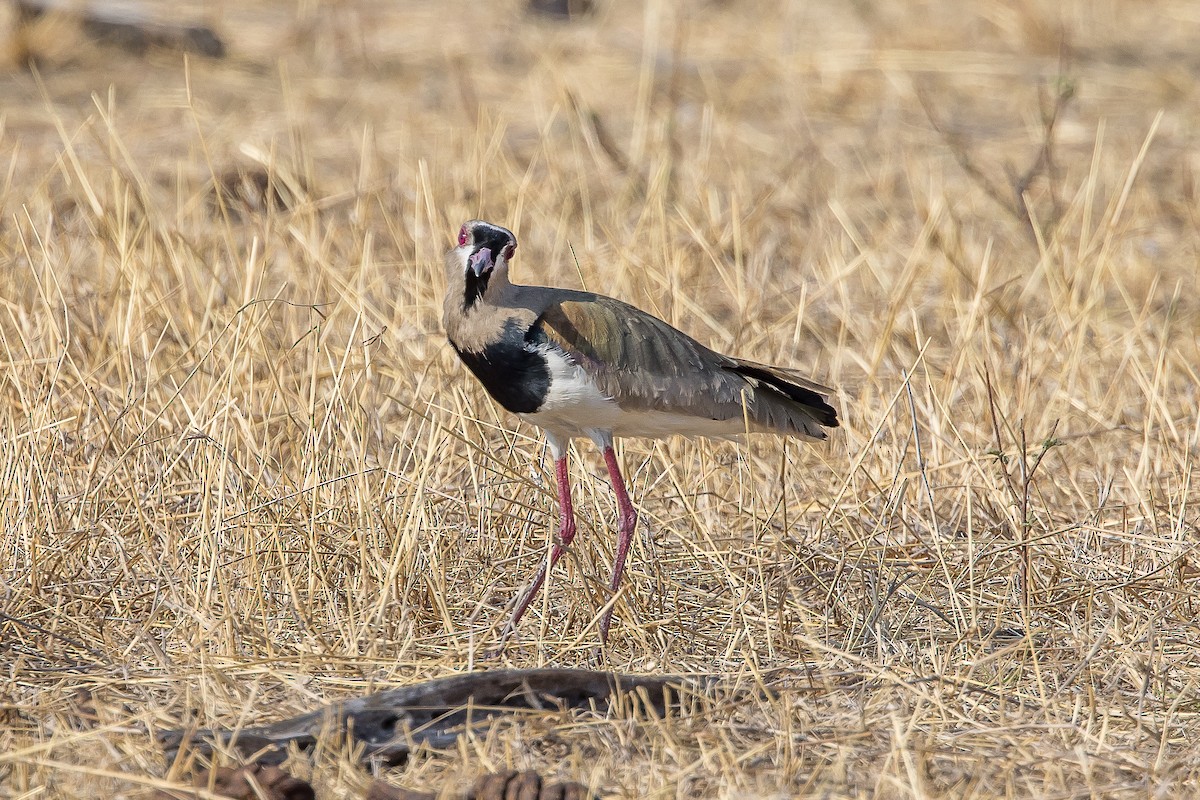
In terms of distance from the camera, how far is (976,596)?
3.71m

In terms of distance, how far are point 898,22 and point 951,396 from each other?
5.75 m

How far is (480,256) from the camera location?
3.37m

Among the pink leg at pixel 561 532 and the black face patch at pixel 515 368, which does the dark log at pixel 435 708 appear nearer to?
the pink leg at pixel 561 532

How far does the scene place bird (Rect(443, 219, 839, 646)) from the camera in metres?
3.42

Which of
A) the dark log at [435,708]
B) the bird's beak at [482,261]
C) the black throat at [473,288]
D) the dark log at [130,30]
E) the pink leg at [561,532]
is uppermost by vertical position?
the dark log at [130,30]

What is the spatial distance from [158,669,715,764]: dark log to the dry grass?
0.06m

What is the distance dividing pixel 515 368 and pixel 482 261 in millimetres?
258

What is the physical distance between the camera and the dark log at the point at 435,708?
9.20ft

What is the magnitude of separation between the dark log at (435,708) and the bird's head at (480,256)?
899 millimetres

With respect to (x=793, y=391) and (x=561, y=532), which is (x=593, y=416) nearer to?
(x=561, y=532)

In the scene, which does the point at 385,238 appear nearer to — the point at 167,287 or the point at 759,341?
the point at 167,287

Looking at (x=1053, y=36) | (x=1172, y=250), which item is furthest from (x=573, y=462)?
(x=1053, y=36)

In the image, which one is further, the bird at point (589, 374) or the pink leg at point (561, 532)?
the pink leg at point (561, 532)

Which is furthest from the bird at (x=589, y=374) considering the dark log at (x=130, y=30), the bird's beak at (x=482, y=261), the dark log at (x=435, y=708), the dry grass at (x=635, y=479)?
the dark log at (x=130, y=30)
